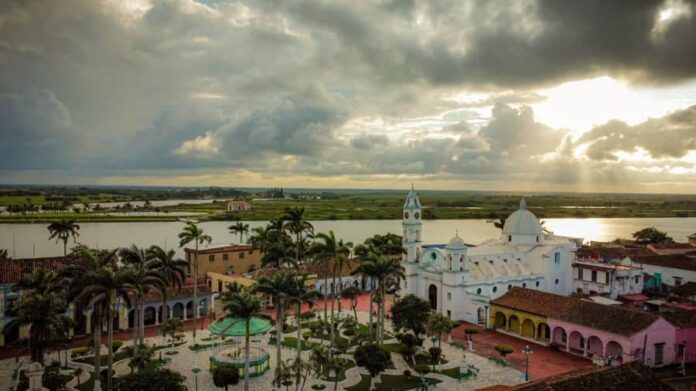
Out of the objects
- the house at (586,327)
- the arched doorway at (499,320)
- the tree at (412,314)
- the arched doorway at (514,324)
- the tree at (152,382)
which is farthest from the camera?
the arched doorway at (499,320)

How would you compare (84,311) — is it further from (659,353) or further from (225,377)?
(659,353)

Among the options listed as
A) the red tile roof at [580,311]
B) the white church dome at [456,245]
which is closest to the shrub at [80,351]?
the white church dome at [456,245]

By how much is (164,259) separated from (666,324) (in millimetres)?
32267

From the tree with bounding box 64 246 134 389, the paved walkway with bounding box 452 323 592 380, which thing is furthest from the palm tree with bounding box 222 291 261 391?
the paved walkway with bounding box 452 323 592 380

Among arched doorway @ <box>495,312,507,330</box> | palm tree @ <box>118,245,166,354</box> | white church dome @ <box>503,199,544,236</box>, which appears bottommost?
arched doorway @ <box>495,312,507,330</box>

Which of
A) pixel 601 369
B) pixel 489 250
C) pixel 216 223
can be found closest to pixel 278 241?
pixel 489 250

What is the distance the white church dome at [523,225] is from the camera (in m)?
47.6

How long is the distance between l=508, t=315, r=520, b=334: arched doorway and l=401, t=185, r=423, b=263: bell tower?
1022cm

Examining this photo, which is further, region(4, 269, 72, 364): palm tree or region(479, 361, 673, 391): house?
region(4, 269, 72, 364): palm tree

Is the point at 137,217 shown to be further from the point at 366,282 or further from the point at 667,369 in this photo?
the point at 667,369

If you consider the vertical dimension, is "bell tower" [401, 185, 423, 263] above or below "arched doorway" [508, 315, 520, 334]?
above

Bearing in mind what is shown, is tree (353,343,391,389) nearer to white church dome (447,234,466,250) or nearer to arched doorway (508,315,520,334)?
arched doorway (508,315,520,334)

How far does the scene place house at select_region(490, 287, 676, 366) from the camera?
1166 inches

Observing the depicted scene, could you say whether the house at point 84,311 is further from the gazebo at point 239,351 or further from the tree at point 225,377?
the tree at point 225,377
